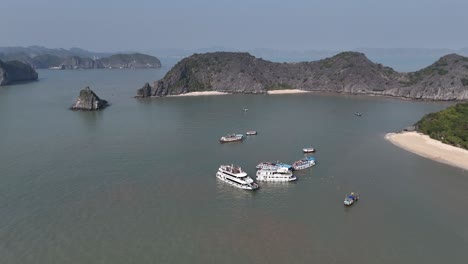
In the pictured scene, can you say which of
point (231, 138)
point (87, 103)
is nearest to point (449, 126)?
point (231, 138)

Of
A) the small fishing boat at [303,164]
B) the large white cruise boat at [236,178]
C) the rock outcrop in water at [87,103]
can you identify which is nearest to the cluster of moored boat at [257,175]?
the large white cruise boat at [236,178]

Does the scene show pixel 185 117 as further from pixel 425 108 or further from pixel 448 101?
pixel 448 101

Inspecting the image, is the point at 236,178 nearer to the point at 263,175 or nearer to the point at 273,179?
the point at 263,175

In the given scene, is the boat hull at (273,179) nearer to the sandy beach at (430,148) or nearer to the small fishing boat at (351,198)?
the small fishing boat at (351,198)

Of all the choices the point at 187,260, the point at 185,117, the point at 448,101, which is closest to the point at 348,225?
the point at 187,260

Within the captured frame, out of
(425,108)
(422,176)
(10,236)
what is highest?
(425,108)

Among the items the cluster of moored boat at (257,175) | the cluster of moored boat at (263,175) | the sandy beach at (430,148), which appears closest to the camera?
the cluster of moored boat at (263,175)
